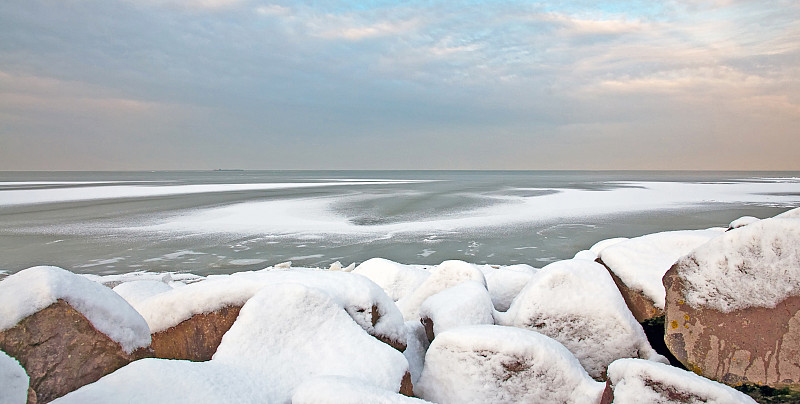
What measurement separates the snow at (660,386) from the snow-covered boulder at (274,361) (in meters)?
1.34

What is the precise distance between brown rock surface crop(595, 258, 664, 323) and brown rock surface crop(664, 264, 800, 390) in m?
0.73

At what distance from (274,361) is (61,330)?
1275 millimetres

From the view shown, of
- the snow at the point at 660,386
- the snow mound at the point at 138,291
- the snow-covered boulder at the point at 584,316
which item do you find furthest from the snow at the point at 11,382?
the snow-covered boulder at the point at 584,316

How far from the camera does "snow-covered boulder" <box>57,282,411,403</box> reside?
8.40 ft

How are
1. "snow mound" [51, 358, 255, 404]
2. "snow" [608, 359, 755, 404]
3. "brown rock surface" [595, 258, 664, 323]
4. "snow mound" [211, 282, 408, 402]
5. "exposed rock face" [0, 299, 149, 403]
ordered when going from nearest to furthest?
1. "snow mound" [51, 358, 255, 404]
2. "snow" [608, 359, 755, 404]
3. "exposed rock face" [0, 299, 149, 403]
4. "snow mound" [211, 282, 408, 402]
5. "brown rock surface" [595, 258, 664, 323]

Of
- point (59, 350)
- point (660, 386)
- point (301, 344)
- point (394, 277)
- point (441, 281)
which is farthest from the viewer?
point (394, 277)

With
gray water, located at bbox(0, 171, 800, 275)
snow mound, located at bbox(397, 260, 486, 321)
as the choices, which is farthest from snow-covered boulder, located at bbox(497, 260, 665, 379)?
gray water, located at bbox(0, 171, 800, 275)

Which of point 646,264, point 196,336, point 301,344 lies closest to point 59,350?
point 196,336

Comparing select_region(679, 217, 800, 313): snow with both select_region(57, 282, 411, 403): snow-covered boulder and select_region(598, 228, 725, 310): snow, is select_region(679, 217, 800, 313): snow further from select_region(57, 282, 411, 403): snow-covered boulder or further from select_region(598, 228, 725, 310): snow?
select_region(57, 282, 411, 403): snow-covered boulder

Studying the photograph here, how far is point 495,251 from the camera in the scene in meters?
13.0

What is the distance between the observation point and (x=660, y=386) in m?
2.82

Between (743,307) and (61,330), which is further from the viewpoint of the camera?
(743,307)

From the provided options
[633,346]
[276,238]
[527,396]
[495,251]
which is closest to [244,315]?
[527,396]

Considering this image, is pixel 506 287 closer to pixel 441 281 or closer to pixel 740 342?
pixel 441 281
